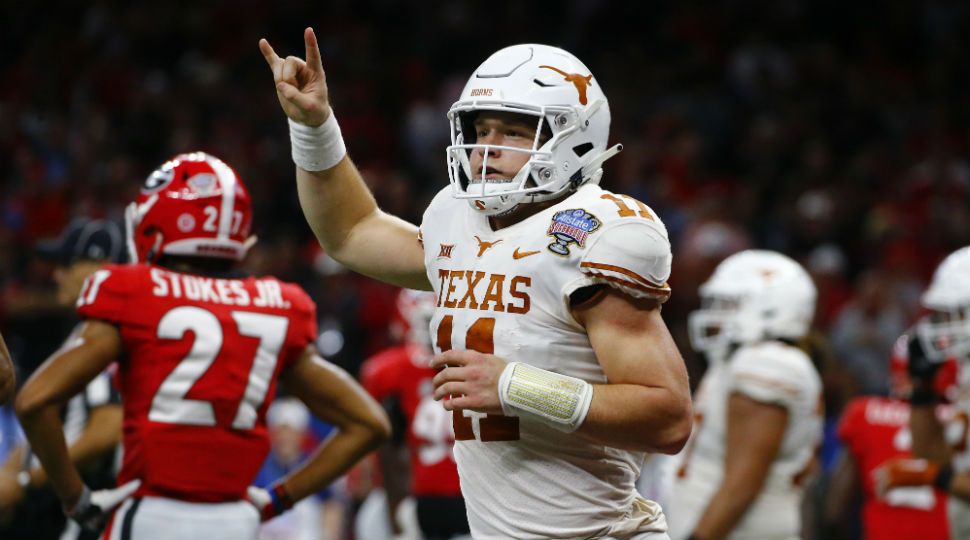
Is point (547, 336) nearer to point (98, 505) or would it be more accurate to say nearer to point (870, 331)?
point (98, 505)

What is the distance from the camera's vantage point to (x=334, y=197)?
368cm

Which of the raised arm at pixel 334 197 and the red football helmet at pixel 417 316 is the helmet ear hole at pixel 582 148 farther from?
the red football helmet at pixel 417 316

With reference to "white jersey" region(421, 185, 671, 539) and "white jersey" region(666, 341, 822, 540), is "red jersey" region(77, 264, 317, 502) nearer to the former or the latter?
"white jersey" region(421, 185, 671, 539)

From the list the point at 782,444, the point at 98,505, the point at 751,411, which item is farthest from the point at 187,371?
the point at 782,444

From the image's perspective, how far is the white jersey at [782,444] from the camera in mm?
5074

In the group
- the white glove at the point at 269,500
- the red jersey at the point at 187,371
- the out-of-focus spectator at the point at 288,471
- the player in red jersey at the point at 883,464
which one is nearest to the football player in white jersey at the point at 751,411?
the player in red jersey at the point at 883,464

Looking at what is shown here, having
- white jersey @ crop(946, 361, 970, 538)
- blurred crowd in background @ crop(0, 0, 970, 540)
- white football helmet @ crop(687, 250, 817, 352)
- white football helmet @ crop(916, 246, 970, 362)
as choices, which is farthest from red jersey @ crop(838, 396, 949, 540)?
blurred crowd in background @ crop(0, 0, 970, 540)

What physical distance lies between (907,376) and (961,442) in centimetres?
47

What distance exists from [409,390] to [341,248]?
325 cm

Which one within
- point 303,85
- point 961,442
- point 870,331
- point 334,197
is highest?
point 303,85

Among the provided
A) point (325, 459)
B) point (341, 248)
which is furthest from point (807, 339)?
point (341, 248)

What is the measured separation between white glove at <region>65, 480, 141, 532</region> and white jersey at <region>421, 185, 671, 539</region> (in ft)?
3.93

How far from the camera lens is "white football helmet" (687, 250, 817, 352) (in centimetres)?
537

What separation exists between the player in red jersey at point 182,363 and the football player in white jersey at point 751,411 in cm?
171
